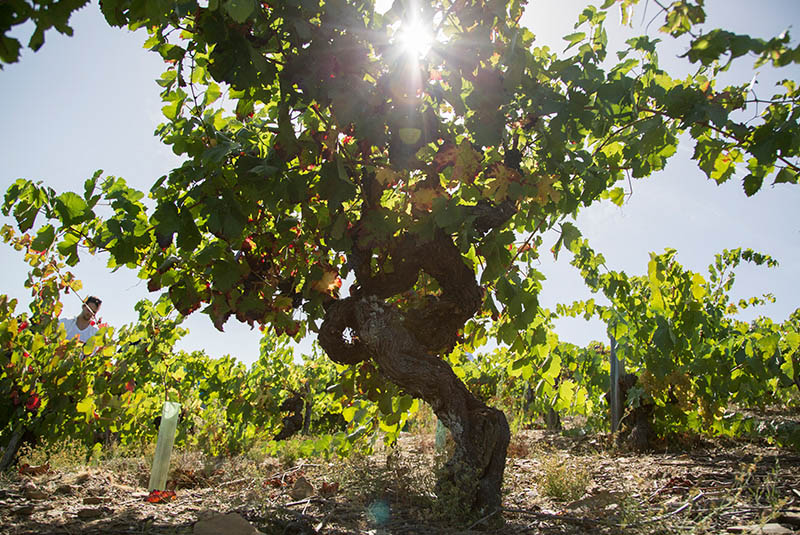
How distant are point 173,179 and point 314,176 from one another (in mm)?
677

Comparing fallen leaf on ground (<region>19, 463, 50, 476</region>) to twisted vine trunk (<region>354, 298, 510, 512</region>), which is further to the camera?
fallen leaf on ground (<region>19, 463, 50, 476</region>)

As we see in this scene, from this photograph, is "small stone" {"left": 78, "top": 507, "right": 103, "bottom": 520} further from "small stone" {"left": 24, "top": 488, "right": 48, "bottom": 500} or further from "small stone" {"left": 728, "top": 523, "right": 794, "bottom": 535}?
"small stone" {"left": 728, "top": 523, "right": 794, "bottom": 535}

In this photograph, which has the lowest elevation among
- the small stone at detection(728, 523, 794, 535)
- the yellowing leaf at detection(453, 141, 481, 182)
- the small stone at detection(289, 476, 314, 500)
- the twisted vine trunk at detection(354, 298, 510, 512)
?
the small stone at detection(289, 476, 314, 500)

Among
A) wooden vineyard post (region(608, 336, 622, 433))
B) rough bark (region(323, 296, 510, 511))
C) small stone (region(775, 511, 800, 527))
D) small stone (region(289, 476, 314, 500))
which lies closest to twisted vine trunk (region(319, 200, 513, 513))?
rough bark (region(323, 296, 510, 511))

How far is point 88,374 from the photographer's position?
4738 mm

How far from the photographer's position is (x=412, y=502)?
8.43 feet

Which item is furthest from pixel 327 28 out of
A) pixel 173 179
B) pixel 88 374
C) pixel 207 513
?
pixel 88 374

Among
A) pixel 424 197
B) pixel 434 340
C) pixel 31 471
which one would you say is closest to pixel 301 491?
pixel 434 340

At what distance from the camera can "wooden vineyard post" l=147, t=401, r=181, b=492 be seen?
132 inches

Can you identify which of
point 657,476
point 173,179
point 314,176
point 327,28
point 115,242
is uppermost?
point 327,28

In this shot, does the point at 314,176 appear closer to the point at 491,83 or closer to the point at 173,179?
the point at 173,179

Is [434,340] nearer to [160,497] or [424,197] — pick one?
[424,197]

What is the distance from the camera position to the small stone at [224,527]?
1.84 m

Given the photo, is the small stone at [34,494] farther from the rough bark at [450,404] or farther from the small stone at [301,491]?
the rough bark at [450,404]
